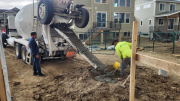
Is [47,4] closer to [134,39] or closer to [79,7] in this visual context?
[79,7]

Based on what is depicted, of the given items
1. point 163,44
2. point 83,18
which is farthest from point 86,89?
point 163,44

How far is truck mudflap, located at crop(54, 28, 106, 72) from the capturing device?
18.5ft

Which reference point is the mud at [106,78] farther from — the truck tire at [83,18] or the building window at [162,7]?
the building window at [162,7]

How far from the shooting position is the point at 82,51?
608cm

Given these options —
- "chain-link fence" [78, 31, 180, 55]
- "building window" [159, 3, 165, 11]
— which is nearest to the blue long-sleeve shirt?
"chain-link fence" [78, 31, 180, 55]

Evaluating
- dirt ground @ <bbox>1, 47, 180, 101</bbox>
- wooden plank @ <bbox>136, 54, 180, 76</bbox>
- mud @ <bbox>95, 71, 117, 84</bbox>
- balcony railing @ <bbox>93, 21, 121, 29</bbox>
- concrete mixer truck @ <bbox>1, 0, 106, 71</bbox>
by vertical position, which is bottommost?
dirt ground @ <bbox>1, 47, 180, 101</bbox>

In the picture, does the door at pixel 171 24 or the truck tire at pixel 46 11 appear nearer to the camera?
the truck tire at pixel 46 11

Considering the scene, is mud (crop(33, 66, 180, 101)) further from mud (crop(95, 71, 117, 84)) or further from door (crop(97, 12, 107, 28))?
door (crop(97, 12, 107, 28))

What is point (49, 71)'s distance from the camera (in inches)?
271

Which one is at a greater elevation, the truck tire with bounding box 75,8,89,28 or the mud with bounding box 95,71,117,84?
the truck tire with bounding box 75,8,89,28

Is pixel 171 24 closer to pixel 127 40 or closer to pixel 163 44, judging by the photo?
pixel 163 44

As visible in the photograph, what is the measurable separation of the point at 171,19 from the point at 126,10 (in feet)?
32.6

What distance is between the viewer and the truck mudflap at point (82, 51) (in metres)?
5.64

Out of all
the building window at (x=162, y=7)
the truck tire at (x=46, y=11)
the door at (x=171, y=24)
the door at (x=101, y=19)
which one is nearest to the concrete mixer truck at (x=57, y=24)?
the truck tire at (x=46, y=11)
